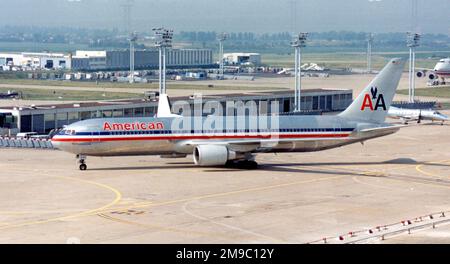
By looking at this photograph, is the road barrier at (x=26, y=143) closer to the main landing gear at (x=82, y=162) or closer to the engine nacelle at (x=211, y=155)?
the main landing gear at (x=82, y=162)

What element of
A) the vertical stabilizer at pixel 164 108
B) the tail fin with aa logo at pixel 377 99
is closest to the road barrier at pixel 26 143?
the vertical stabilizer at pixel 164 108

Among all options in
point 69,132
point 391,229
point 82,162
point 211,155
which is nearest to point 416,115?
point 211,155

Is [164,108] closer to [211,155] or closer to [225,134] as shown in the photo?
[225,134]

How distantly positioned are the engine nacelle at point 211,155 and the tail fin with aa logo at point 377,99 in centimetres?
1186

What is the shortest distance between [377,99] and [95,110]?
40480 millimetres

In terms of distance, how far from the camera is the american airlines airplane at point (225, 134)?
67.2m

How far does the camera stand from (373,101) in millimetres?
73688

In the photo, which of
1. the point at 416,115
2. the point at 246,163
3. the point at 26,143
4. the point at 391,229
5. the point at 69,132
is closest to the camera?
the point at 391,229

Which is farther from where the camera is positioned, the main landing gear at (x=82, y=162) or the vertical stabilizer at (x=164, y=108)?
the vertical stabilizer at (x=164, y=108)

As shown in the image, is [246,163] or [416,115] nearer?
[246,163]

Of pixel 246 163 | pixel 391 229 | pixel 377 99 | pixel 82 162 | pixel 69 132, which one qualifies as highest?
pixel 377 99

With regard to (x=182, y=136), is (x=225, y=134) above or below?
above

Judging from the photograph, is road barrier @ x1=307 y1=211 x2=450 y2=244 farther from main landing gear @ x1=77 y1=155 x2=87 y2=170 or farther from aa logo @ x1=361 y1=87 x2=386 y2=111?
main landing gear @ x1=77 y1=155 x2=87 y2=170
